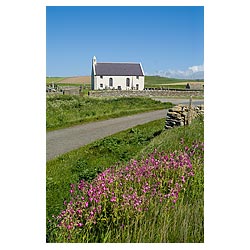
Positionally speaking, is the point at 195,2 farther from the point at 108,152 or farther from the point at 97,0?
the point at 108,152

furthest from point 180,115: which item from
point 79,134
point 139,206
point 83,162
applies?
point 139,206

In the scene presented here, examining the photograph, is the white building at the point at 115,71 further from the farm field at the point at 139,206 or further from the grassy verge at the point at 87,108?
the grassy verge at the point at 87,108

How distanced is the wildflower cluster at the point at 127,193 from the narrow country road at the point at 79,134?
3.60 meters

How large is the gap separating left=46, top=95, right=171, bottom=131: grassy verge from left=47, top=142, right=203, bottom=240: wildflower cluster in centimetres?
777

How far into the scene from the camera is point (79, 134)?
1135 cm

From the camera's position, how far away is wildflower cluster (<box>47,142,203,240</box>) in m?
3.75

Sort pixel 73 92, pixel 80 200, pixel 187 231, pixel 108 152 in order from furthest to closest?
pixel 73 92, pixel 108 152, pixel 80 200, pixel 187 231

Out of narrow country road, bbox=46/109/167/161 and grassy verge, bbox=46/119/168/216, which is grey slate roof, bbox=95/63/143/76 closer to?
grassy verge, bbox=46/119/168/216

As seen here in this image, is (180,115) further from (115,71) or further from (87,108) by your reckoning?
(87,108)

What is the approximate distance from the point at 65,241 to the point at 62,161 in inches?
156

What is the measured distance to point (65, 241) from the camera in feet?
11.8

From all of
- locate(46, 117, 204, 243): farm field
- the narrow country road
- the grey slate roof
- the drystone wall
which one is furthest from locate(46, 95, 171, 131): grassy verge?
locate(46, 117, 204, 243): farm field
